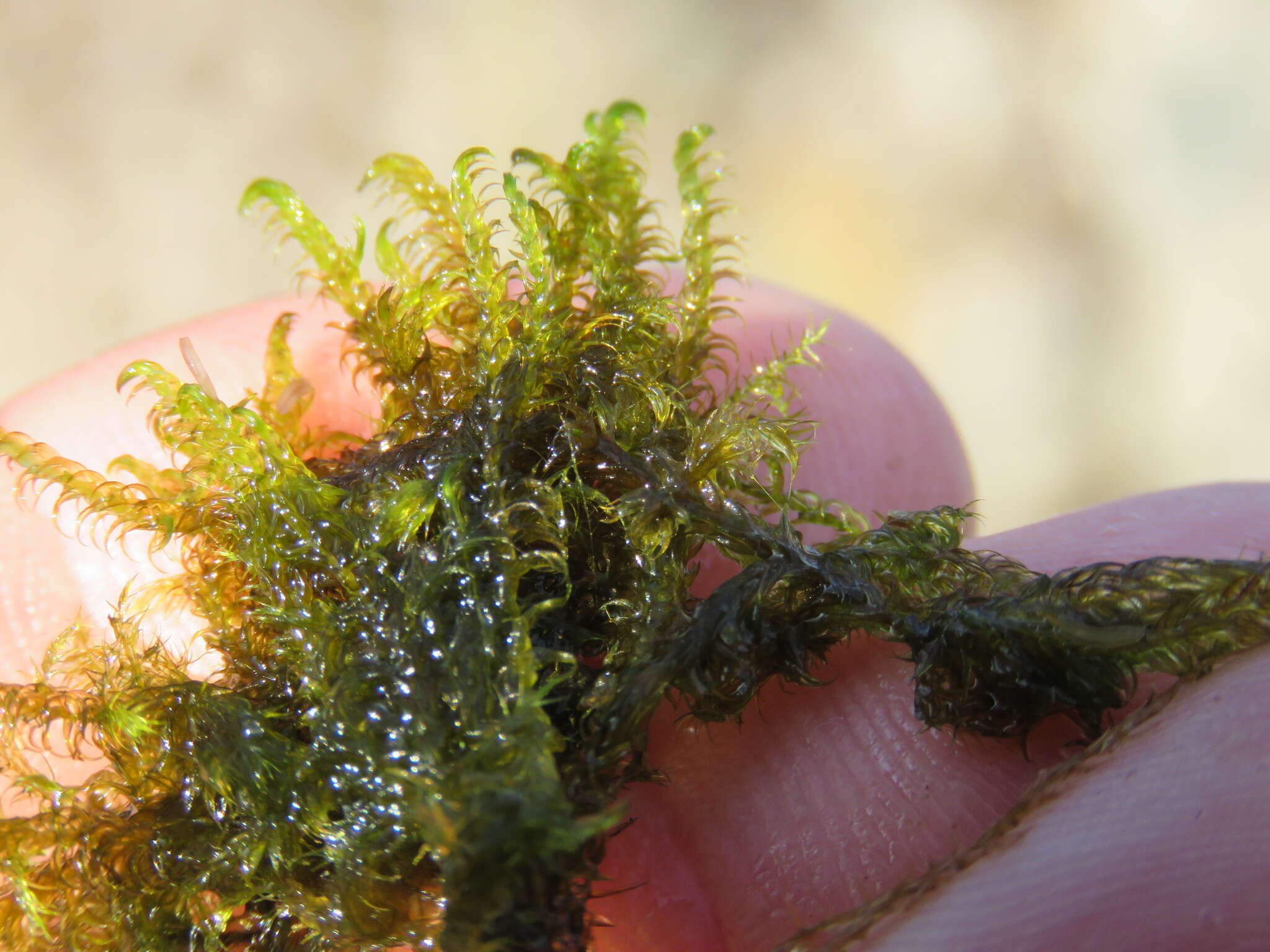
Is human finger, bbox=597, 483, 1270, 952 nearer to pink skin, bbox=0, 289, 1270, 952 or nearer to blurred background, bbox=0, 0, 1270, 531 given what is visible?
pink skin, bbox=0, 289, 1270, 952

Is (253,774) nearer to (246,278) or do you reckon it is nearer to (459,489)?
(459,489)

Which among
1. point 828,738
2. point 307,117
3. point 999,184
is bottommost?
point 828,738

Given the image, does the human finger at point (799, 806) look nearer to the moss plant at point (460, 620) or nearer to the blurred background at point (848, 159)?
the moss plant at point (460, 620)

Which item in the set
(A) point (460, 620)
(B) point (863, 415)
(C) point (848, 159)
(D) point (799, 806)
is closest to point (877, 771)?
(D) point (799, 806)

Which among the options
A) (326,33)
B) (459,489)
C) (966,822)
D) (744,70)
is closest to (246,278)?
(326,33)

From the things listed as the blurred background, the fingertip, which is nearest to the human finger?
the fingertip
